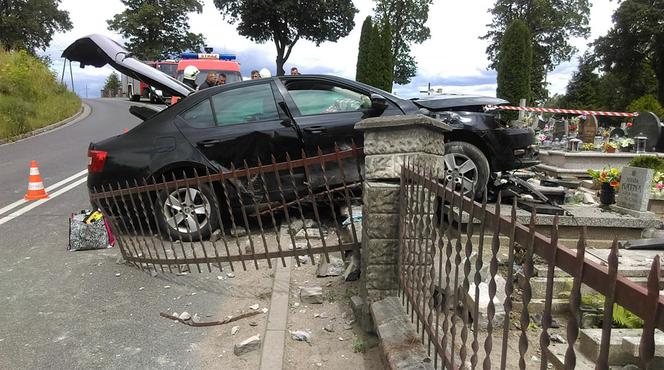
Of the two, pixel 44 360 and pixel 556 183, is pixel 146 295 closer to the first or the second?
pixel 44 360

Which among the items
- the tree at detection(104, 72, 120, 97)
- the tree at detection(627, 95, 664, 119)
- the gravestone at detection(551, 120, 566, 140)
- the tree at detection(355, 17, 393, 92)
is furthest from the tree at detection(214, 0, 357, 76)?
the tree at detection(104, 72, 120, 97)

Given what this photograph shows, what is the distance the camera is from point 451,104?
5840 mm

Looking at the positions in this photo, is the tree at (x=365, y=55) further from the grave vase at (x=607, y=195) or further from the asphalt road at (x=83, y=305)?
the asphalt road at (x=83, y=305)

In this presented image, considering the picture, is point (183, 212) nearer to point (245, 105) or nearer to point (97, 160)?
point (97, 160)

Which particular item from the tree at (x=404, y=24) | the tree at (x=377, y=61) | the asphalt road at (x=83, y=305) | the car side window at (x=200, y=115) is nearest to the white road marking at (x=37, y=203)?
the asphalt road at (x=83, y=305)

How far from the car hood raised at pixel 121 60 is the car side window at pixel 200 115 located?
982 millimetres

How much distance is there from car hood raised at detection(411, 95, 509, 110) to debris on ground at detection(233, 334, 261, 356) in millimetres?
3637

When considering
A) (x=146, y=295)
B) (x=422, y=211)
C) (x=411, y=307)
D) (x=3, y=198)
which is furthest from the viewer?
(x=3, y=198)

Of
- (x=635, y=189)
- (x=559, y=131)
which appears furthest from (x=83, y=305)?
(x=559, y=131)

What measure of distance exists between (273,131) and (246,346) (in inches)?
108

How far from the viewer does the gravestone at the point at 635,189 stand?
19.0 ft

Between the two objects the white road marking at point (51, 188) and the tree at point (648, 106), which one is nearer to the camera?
the white road marking at point (51, 188)

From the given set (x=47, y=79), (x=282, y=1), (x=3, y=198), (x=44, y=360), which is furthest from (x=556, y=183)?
(x=282, y=1)

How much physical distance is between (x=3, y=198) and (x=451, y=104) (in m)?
7.13
